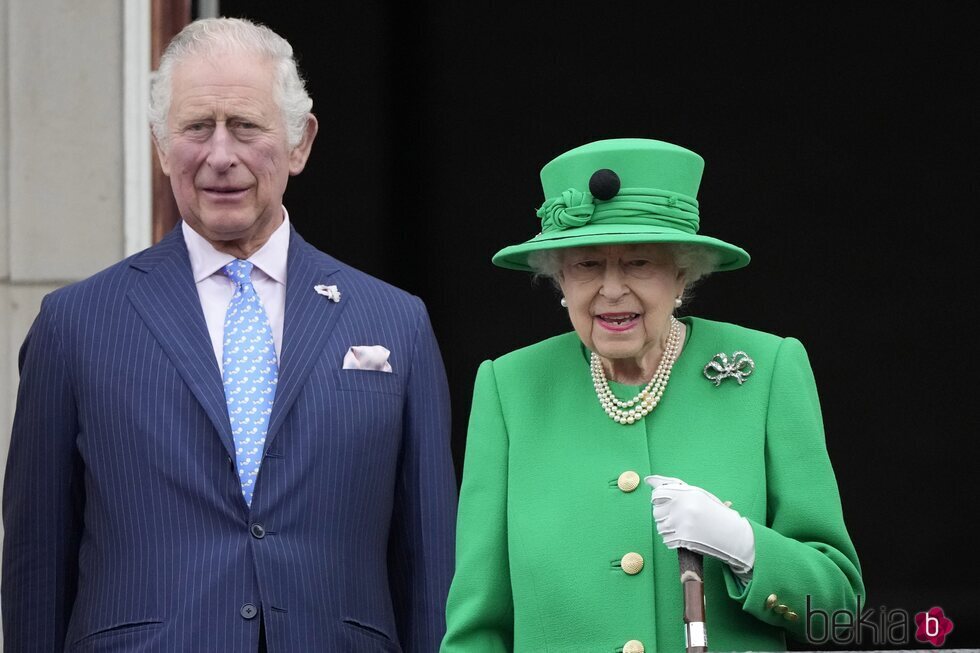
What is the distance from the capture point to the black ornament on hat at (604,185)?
119 inches

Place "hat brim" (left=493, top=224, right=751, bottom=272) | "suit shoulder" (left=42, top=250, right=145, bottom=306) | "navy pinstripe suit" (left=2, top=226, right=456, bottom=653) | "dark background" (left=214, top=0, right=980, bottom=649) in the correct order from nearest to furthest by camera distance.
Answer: "hat brim" (left=493, top=224, right=751, bottom=272)
"navy pinstripe suit" (left=2, top=226, right=456, bottom=653)
"suit shoulder" (left=42, top=250, right=145, bottom=306)
"dark background" (left=214, top=0, right=980, bottom=649)

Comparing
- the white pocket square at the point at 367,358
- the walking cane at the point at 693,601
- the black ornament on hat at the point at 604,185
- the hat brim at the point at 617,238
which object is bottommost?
the walking cane at the point at 693,601

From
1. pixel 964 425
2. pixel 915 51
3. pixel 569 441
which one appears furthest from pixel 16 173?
pixel 964 425

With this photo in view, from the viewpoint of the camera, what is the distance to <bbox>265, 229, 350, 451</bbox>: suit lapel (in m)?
3.44

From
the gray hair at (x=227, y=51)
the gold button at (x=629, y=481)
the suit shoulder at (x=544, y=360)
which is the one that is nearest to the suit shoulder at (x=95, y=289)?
the gray hair at (x=227, y=51)

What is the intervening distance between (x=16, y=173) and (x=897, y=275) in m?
3.46

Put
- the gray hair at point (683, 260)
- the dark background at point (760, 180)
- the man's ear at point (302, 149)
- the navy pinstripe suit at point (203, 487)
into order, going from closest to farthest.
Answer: the gray hair at point (683, 260)
the navy pinstripe suit at point (203, 487)
the man's ear at point (302, 149)
the dark background at point (760, 180)

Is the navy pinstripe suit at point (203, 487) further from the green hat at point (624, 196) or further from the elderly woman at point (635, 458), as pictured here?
the green hat at point (624, 196)

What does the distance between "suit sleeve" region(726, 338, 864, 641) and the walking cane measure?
98 millimetres

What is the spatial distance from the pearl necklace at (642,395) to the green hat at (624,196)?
0.18 metres

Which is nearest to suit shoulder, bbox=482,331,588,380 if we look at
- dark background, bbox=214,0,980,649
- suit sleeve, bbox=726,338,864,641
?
suit sleeve, bbox=726,338,864,641

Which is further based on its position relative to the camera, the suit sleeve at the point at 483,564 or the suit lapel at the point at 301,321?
the suit lapel at the point at 301,321

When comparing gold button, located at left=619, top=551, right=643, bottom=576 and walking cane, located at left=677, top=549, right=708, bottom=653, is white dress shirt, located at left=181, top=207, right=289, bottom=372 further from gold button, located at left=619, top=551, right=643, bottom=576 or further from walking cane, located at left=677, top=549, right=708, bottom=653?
walking cane, located at left=677, top=549, right=708, bottom=653

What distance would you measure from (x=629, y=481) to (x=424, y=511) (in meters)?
0.66
